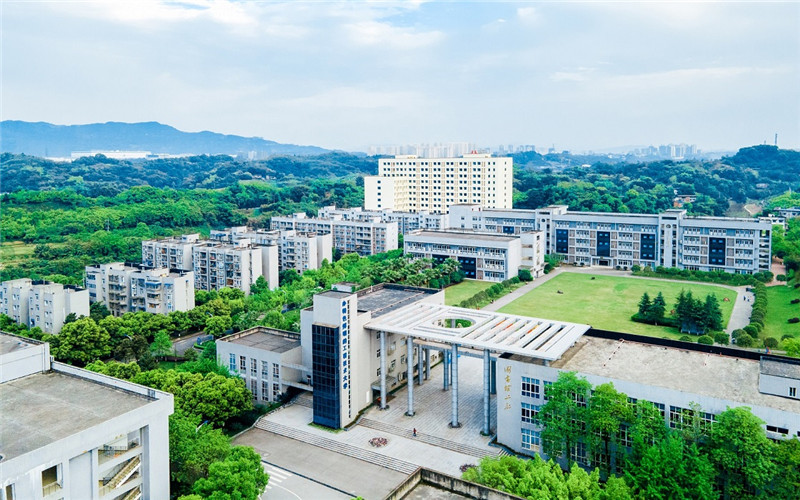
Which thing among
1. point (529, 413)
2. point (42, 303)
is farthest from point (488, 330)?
point (42, 303)

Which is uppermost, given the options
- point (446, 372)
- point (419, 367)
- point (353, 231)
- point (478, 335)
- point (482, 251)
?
point (353, 231)

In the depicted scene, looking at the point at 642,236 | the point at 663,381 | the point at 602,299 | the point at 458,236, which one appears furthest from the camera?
the point at 642,236

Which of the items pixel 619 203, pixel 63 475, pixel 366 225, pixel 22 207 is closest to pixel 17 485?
pixel 63 475

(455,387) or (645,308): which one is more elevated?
(645,308)

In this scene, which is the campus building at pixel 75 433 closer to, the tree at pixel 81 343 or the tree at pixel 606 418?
the tree at pixel 606 418

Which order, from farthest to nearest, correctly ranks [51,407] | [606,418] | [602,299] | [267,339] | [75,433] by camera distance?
[602,299]
[267,339]
[606,418]
[51,407]
[75,433]

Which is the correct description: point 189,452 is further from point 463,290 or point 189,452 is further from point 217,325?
point 463,290

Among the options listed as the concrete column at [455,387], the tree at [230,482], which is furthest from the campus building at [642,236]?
the tree at [230,482]
